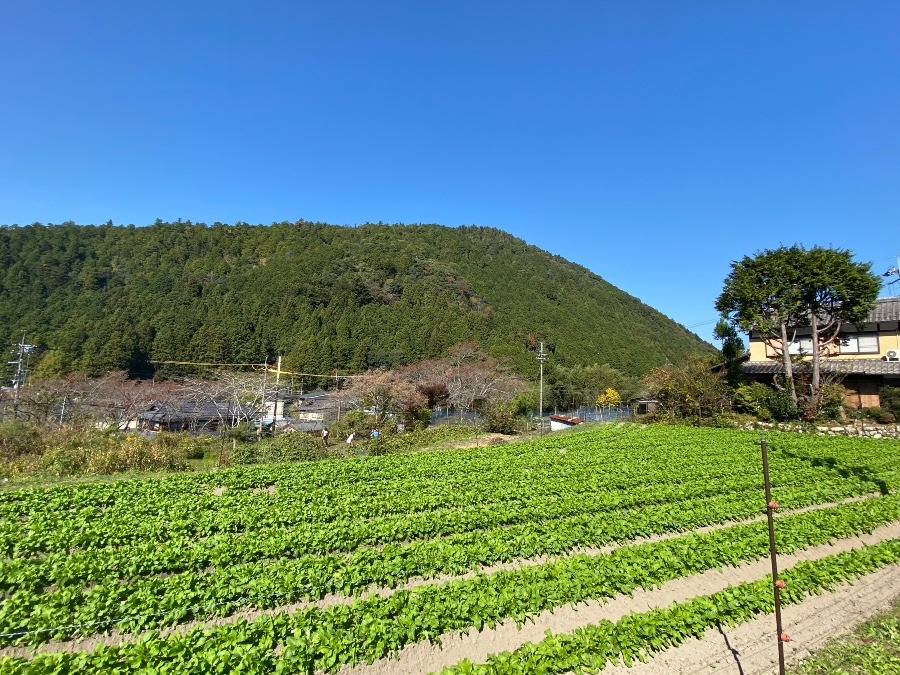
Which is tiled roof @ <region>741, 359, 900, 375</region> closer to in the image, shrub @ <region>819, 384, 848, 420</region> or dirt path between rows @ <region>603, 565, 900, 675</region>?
shrub @ <region>819, 384, 848, 420</region>

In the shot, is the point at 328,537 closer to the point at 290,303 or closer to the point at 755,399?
the point at 755,399

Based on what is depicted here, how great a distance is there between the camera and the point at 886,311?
26.5 meters

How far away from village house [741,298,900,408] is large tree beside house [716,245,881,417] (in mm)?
1250

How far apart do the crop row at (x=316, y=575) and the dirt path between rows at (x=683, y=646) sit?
43 cm

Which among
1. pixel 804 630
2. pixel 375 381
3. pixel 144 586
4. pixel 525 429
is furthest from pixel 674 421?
pixel 144 586

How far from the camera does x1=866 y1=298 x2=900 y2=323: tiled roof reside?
85.4 feet

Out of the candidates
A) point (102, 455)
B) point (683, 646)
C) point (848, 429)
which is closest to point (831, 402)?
point (848, 429)

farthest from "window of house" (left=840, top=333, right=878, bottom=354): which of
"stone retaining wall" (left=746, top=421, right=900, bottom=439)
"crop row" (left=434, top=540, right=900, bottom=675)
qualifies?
"crop row" (left=434, top=540, right=900, bottom=675)

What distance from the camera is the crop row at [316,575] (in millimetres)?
5547

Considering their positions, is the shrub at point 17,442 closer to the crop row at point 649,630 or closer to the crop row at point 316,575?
the crop row at point 316,575

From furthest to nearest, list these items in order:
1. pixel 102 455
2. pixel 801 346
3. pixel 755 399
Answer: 1. pixel 801 346
2. pixel 755 399
3. pixel 102 455

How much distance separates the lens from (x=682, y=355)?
7550 centimetres

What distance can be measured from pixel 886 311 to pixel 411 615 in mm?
35687

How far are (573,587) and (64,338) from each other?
59825mm
